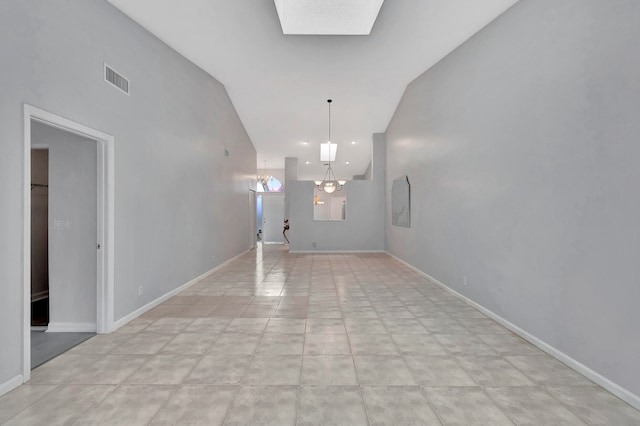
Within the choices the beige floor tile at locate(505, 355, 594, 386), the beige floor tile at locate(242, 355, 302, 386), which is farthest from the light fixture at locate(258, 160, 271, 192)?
the beige floor tile at locate(505, 355, 594, 386)

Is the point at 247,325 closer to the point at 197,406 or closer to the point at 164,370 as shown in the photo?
the point at 164,370

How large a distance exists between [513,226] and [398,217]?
4.48 metres

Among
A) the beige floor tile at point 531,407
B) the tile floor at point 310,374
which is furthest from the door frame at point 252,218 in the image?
the beige floor tile at point 531,407

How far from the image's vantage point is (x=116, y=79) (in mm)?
3363

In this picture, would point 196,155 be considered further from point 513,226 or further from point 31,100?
point 513,226

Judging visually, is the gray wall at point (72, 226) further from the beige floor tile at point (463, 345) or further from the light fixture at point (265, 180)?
the light fixture at point (265, 180)

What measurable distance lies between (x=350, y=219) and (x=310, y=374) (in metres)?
7.48

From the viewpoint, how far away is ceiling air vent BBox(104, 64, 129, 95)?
3.22 meters

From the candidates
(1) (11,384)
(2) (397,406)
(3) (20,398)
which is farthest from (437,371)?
(1) (11,384)

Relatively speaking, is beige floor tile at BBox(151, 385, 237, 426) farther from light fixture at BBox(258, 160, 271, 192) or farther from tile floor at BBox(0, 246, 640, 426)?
light fixture at BBox(258, 160, 271, 192)

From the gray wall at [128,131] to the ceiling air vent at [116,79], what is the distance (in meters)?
0.08

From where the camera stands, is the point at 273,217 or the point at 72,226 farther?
the point at 273,217

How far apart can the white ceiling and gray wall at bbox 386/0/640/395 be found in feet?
2.19

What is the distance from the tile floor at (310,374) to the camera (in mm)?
1935
